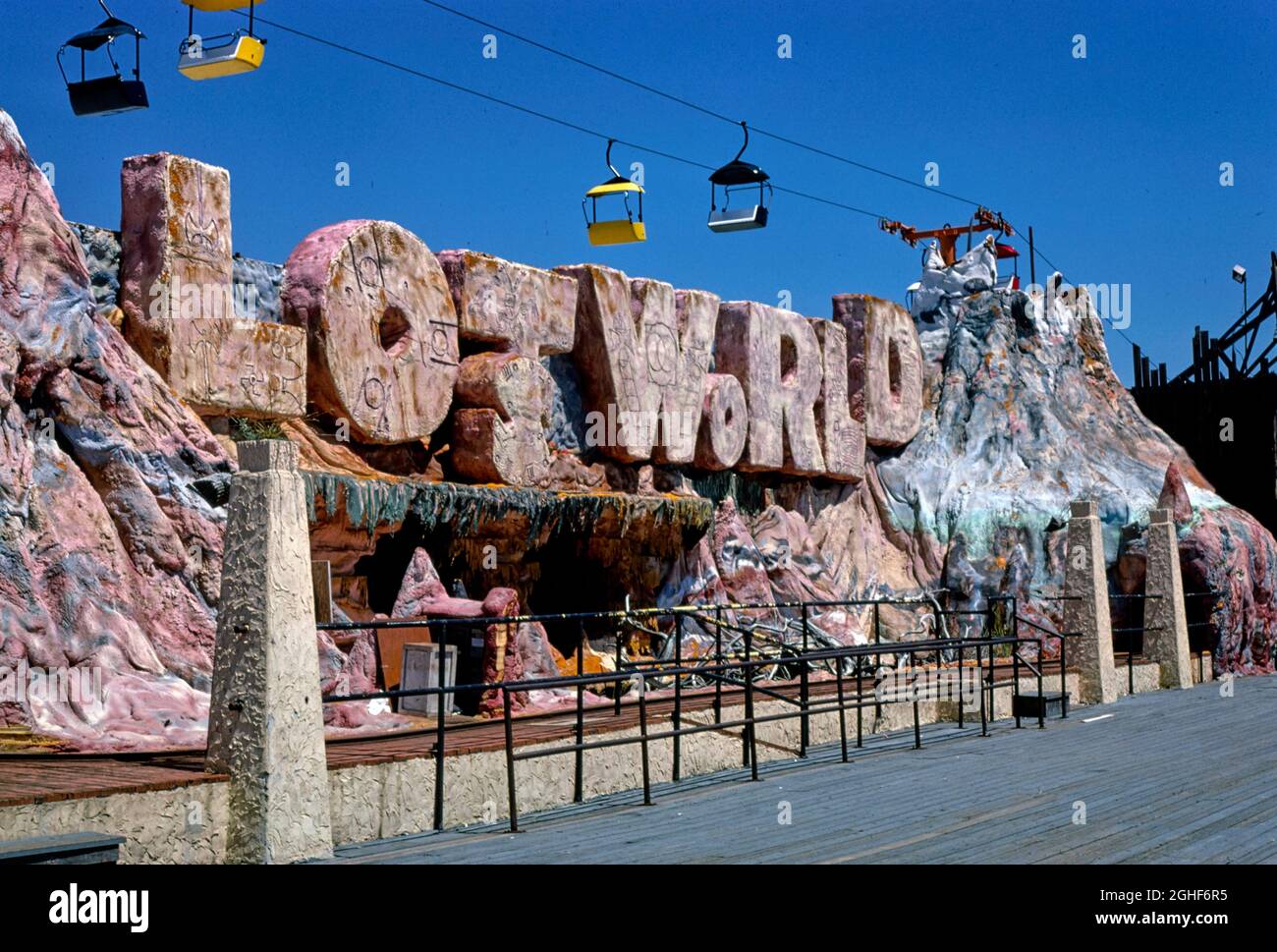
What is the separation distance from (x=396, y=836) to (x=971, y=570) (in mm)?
17830

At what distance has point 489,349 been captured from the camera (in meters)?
19.6

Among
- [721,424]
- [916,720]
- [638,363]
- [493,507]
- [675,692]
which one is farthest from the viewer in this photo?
[721,424]

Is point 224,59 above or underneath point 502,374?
above

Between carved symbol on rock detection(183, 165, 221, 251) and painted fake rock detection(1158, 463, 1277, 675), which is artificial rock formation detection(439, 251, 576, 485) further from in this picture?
painted fake rock detection(1158, 463, 1277, 675)

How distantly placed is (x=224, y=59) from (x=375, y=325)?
4064 mm

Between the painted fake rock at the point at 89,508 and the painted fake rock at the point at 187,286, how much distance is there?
63 centimetres

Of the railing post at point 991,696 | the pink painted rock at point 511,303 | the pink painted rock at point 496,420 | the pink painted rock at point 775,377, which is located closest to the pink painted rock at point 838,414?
the pink painted rock at point 775,377

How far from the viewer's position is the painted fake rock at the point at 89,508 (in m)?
11.9

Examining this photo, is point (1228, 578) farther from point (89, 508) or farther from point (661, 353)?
point (89, 508)

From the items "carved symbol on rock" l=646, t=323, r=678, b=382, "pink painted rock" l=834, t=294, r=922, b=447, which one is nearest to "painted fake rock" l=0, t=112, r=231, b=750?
"carved symbol on rock" l=646, t=323, r=678, b=382

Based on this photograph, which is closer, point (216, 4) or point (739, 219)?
point (216, 4)

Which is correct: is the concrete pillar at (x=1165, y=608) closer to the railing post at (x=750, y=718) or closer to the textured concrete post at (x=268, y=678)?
the railing post at (x=750, y=718)

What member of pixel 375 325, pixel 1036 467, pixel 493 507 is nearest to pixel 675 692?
pixel 493 507

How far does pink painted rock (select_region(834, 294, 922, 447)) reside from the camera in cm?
2689
